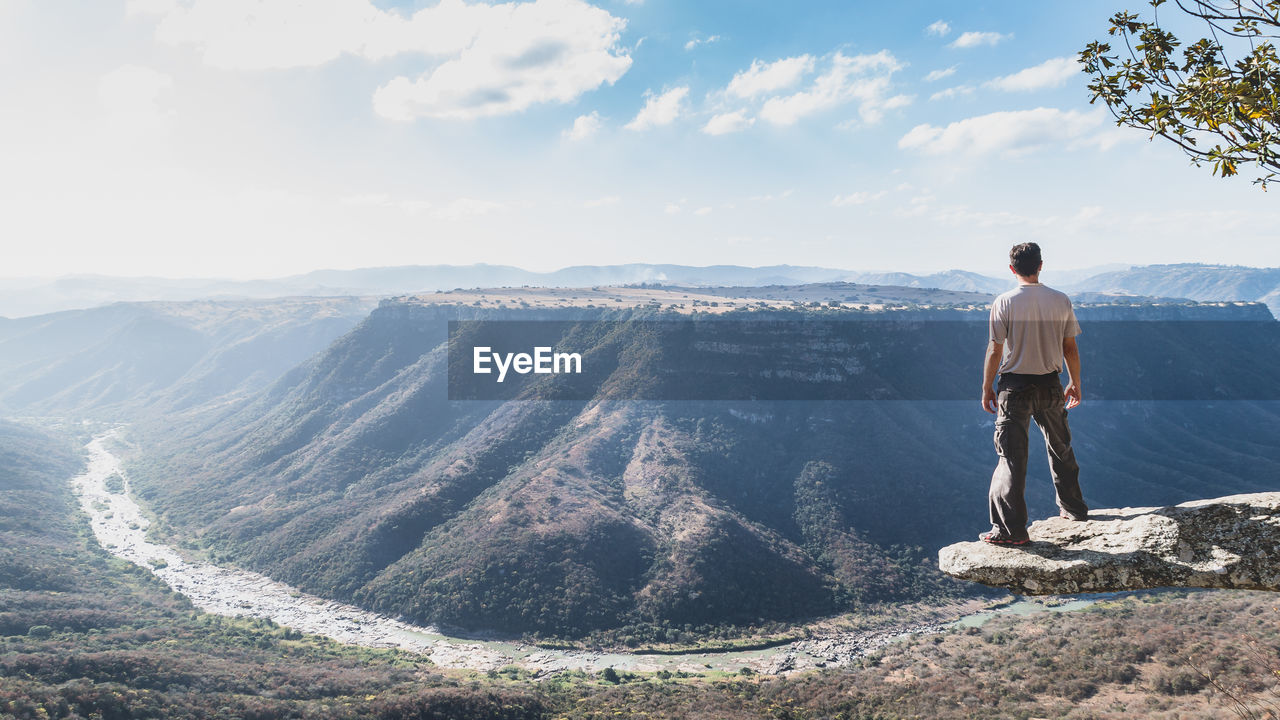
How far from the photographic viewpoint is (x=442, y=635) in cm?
5925

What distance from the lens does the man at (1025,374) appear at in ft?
31.7

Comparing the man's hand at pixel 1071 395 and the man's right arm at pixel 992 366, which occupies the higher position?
the man's right arm at pixel 992 366

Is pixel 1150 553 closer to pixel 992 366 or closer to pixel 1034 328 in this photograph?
pixel 992 366

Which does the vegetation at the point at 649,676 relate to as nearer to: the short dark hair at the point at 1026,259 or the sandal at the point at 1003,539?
the sandal at the point at 1003,539

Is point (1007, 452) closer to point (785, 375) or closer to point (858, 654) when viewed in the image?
point (858, 654)

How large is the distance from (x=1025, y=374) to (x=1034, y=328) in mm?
815

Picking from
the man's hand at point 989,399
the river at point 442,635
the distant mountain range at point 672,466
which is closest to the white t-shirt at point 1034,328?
the man's hand at point 989,399

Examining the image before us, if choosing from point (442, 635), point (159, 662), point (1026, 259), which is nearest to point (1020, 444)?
point (1026, 259)

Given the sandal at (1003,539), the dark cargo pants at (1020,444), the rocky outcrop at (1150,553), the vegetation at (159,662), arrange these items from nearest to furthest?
1. the rocky outcrop at (1150,553)
2. the dark cargo pants at (1020,444)
3. the sandal at (1003,539)
4. the vegetation at (159,662)

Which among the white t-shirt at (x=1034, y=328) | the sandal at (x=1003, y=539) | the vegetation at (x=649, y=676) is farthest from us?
the vegetation at (x=649, y=676)

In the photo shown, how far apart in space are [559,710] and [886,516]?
4754cm

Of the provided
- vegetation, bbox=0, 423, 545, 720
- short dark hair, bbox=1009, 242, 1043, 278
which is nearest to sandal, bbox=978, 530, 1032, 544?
short dark hair, bbox=1009, 242, 1043, 278

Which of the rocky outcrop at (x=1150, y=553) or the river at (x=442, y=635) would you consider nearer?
the rocky outcrop at (x=1150, y=553)

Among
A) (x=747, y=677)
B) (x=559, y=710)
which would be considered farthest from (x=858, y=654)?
(x=559, y=710)
